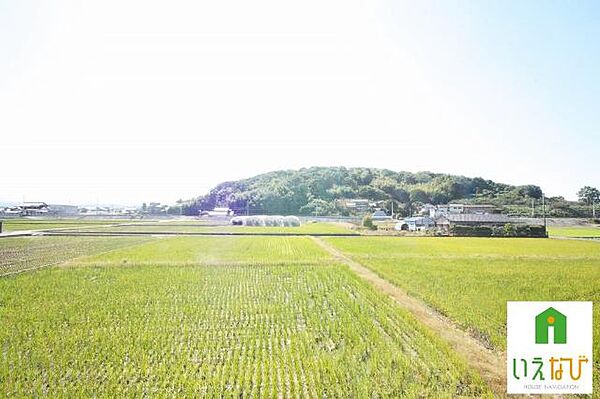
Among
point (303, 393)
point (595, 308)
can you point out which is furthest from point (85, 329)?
point (595, 308)

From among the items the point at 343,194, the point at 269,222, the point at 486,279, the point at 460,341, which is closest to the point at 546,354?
the point at 460,341

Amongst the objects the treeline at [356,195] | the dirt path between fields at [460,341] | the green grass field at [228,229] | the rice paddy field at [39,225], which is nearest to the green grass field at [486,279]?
the dirt path between fields at [460,341]

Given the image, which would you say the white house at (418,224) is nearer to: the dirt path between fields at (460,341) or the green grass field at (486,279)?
the green grass field at (486,279)

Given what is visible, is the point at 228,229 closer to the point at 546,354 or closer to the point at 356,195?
the point at 546,354

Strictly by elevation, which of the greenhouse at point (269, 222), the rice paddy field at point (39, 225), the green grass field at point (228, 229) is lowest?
the green grass field at point (228, 229)

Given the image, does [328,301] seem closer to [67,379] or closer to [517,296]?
[517,296]

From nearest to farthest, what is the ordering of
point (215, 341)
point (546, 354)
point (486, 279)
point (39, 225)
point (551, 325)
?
point (546, 354) < point (551, 325) < point (215, 341) < point (486, 279) < point (39, 225)
